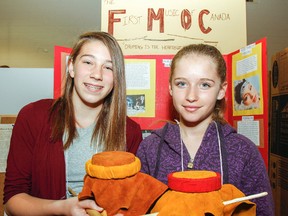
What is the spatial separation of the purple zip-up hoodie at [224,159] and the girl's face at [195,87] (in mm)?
105

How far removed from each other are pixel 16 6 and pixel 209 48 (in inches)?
122

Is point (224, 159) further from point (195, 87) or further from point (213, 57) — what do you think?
point (213, 57)

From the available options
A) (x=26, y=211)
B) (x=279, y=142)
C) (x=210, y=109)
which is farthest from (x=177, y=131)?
(x=279, y=142)

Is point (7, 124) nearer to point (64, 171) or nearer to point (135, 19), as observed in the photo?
point (64, 171)

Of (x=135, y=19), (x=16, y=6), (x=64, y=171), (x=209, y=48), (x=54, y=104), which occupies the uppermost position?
(x=16, y=6)

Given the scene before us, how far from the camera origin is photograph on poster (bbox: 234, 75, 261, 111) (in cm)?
137

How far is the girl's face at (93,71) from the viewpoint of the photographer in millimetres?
1243

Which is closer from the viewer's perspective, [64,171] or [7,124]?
[64,171]

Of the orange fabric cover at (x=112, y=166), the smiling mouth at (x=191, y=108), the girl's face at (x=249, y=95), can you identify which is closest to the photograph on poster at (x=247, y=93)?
the girl's face at (x=249, y=95)

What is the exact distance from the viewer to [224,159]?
110cm

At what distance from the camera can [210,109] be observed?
1.15m

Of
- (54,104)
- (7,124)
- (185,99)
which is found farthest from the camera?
(7,124)

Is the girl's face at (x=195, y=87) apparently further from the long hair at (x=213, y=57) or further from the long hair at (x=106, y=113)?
the long hair at (x=106, y=113)

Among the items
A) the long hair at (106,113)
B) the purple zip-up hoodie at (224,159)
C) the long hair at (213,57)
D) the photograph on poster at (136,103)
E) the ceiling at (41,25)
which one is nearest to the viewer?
the purple zip-up hoodie at (224,159)
